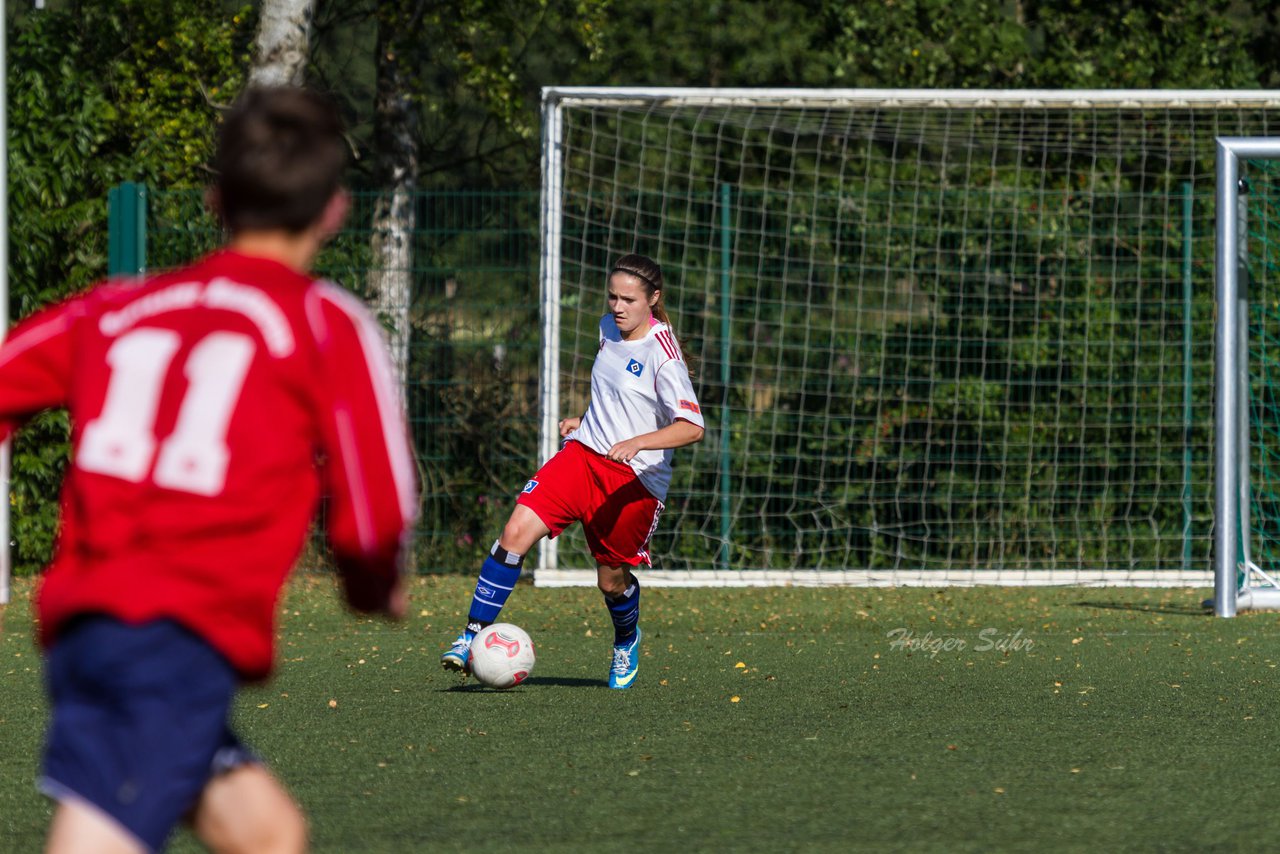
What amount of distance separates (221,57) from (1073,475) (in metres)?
6.71

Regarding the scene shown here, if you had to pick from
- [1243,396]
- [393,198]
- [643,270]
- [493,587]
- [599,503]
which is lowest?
[493,587]

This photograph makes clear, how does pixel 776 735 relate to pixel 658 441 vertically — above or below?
below

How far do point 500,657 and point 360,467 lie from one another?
3.95 metres

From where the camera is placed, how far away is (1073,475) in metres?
11.3

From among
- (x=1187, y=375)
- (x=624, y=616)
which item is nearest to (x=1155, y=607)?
(x=1187, y=375)

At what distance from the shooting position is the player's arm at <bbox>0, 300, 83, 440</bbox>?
8.03 feet

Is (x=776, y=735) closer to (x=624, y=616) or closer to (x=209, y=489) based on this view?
(x=624, y=616)

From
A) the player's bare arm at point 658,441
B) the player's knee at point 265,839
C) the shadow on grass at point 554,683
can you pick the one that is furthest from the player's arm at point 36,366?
the shadow on grass at point 554,683

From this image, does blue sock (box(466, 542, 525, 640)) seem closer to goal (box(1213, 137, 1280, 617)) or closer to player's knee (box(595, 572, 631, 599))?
player's knee (box(595, 572, 631, 599))

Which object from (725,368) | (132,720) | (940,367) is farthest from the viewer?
(940,367)

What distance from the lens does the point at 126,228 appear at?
10242 millimetres

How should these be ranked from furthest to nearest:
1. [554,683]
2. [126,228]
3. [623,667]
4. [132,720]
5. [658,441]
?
[126,228] → [554,683] → [623,667] → [658,441] → [132,720]

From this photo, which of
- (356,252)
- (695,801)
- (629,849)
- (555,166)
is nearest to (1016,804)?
(695,801)

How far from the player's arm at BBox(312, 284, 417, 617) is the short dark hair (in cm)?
13
